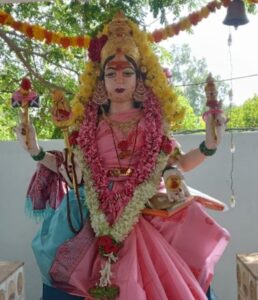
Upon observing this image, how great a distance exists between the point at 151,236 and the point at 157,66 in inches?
30.6

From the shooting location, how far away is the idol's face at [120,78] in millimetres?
2443

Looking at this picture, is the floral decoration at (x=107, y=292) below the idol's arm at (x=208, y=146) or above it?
below

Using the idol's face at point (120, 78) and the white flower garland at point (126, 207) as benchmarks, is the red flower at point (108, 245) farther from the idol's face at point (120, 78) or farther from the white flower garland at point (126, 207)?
the idol's face at point (120, 78)

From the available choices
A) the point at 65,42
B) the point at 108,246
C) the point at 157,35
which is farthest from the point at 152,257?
the point at 65,42

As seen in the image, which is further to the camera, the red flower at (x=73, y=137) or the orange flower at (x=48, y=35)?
the orange flower at (x=48, y=35)

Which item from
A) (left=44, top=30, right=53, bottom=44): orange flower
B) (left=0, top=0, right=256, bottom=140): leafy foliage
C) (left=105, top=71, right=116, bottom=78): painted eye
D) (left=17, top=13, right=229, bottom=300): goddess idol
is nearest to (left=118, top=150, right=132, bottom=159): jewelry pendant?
(left=17, top=13, right=229, bottom=300): goddess idol

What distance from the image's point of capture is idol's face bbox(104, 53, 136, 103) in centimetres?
244

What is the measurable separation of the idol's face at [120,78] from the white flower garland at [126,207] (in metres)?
0.32

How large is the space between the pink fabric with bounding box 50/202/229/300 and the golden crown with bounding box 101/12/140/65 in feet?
2.41

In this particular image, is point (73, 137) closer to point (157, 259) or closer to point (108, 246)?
point (108, 246)

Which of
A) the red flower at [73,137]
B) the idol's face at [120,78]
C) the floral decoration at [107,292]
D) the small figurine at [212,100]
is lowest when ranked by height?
the floral decoration at [107,292]

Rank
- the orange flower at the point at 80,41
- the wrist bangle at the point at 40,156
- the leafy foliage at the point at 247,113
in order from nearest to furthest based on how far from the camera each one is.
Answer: the wrist bangle at the point at 40,156 < the orange flower at the point at 80,41 < the leafy foliage at the point at 247,113

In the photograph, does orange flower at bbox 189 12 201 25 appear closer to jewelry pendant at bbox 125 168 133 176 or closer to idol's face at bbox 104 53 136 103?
idol's face at bbox 104 53 136 103

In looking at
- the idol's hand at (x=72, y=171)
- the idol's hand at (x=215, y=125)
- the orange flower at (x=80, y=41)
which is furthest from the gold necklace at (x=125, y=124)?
the orange flower at (x=80, y=41)
